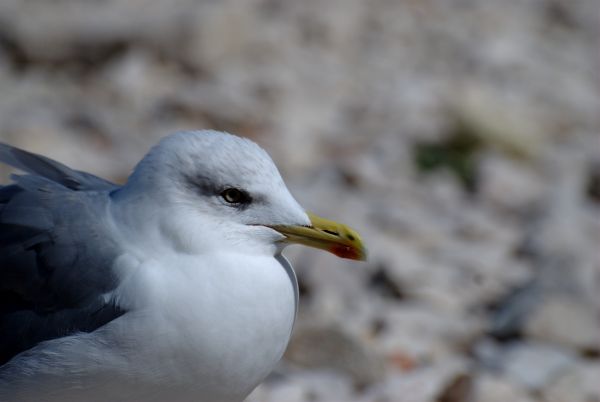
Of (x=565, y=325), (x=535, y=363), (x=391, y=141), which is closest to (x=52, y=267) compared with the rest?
(x=535, y=363)

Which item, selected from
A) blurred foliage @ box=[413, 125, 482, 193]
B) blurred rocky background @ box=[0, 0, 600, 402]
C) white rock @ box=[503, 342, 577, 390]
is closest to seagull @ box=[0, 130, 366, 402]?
blurred rocky background @ box=[0, 0, 600, 402]

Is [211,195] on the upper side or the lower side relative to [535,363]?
lower

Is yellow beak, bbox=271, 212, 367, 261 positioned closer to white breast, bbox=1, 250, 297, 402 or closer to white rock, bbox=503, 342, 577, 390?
white breast, bbox=1, 250, 297, 402

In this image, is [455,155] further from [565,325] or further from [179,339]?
[179,339]

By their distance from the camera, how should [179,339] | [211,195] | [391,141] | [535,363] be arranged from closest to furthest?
[179,339] → [211,195] → [535,363] → [391,141]

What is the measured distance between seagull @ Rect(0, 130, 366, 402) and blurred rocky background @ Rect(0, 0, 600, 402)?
1.10 metres

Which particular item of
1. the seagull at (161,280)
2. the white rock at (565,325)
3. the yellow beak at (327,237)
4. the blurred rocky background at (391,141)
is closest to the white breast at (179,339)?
the seagull at (161,280)

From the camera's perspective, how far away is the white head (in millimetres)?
2546

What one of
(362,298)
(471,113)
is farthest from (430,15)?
(362,298)

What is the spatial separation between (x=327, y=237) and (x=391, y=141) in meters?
3.99

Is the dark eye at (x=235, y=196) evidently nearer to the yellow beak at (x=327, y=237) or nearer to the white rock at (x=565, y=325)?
A: the yellow beak at (x=327, y=237)

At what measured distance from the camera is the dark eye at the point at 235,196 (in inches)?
102

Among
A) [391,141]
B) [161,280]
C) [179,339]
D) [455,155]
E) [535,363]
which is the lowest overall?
[179,339]

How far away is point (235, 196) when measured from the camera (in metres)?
2.59
